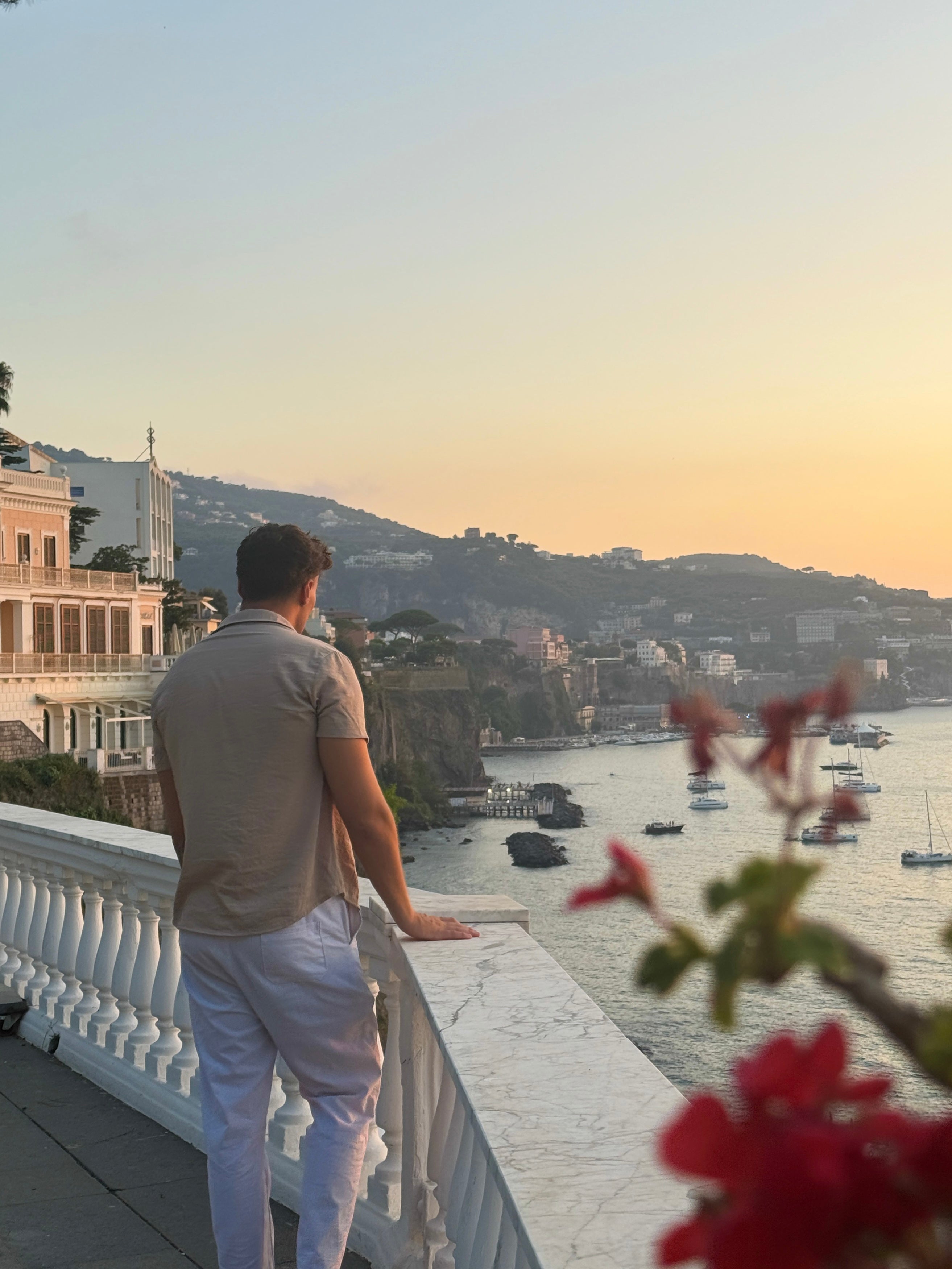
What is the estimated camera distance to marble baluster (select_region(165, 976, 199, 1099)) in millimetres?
3721

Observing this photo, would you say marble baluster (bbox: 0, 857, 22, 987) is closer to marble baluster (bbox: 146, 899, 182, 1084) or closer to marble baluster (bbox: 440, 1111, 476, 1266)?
marble baluster (bbox: 146, 899, 182, 1084)

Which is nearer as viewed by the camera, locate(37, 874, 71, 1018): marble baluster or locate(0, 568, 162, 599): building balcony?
locate(37, 874, 71, 1018): marble baluster

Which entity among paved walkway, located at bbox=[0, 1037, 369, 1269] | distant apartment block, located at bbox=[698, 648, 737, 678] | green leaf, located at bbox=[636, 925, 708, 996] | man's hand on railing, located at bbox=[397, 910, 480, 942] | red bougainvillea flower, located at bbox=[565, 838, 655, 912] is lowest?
paved walkway, located at bbox=[0, 1037, 369, 1269]

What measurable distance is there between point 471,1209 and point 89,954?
2864 millimetres

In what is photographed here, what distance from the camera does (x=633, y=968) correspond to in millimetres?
484

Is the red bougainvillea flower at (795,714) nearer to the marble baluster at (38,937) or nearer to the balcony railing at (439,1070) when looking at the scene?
the balcony railing at (439,1070)

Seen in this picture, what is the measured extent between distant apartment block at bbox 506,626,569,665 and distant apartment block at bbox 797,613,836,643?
107 m

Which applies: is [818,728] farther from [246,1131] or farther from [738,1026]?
[246,1131]

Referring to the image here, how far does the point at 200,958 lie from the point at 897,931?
45181mm

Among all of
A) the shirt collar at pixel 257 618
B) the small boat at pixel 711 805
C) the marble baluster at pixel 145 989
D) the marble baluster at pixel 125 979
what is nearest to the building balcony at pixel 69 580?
the marble baluster at pixel 125 979

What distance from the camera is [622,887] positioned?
19.4 inches

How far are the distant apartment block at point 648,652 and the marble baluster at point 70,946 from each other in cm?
4345

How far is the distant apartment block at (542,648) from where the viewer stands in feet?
365

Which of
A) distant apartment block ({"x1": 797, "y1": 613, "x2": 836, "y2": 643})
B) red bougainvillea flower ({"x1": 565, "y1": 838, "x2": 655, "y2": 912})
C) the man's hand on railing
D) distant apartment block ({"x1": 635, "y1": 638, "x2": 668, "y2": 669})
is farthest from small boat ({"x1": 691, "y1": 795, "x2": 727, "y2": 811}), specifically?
red bougainvillea flower ({"x1": 565, "y1": 838, "x2": 655, "y2": 912})
